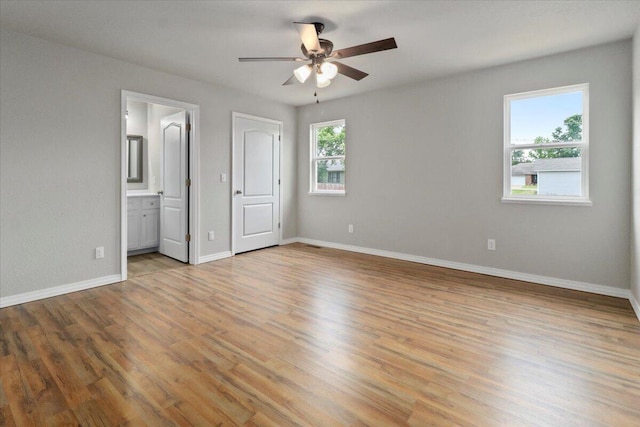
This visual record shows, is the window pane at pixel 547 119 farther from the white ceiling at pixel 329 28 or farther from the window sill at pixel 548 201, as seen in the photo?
the window sill at pixel 548 201

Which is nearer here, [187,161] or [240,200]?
[187,161]

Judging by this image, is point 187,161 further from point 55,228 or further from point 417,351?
point 417,351

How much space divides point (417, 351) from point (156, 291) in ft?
8.76

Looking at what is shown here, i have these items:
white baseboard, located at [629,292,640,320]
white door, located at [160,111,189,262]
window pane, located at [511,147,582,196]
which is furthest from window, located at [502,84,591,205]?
white door, located at [160,111,189,262]

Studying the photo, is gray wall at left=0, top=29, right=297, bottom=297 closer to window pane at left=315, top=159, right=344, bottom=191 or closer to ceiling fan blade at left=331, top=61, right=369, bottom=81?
ceiling fan blade at left=331, top=61, right=369, bottom=81

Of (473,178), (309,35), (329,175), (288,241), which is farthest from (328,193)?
(309,35)

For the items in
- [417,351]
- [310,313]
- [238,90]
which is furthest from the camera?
[238,90]

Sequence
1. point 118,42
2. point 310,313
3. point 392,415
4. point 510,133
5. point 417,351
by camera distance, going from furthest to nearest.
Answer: point 510,133, point 118,42, point 310,313, point 417,351, point 392,415

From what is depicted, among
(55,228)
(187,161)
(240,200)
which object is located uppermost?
(187,161)

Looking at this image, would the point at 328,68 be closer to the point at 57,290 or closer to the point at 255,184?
the point at 255,184

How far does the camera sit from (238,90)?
4.92 meters

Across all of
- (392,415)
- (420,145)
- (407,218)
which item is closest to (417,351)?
(392,415)

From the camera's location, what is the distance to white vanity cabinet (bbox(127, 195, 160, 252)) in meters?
4.91

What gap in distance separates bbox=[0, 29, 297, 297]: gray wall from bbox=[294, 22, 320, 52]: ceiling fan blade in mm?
2289
